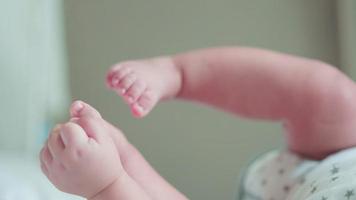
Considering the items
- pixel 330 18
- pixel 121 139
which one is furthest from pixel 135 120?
pixel 121 139

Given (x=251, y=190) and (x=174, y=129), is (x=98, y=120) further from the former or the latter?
(x=174, y=129)

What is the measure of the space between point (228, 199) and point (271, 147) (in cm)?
11

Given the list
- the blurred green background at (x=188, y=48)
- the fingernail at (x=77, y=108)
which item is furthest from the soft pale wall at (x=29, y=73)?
the fingernail at (x=77, y=108)

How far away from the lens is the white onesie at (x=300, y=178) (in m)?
0.58

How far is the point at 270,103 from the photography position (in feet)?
2.39

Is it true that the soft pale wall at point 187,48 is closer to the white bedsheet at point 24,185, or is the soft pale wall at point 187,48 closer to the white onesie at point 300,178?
the white onesie at point 300,178

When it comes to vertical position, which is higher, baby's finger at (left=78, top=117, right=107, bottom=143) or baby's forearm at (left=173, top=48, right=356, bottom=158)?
baby's finger at (left=78, top=117, right=107, bottom=143)

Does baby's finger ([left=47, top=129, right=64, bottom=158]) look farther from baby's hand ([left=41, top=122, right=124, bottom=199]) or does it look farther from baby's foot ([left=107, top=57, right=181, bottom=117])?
baby's foot ([left=107, top=57, right=181, bottom=117])

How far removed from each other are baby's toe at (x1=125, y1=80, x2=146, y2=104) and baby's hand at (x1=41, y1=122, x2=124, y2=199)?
138 millimetres

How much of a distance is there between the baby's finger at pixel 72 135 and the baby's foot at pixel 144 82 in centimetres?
15

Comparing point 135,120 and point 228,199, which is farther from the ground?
point 135,120

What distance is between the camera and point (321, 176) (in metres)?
0.65

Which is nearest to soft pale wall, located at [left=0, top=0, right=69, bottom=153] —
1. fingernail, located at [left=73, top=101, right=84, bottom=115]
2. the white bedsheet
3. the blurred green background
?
the blurred green background

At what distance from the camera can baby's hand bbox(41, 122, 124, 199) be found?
48 cm
